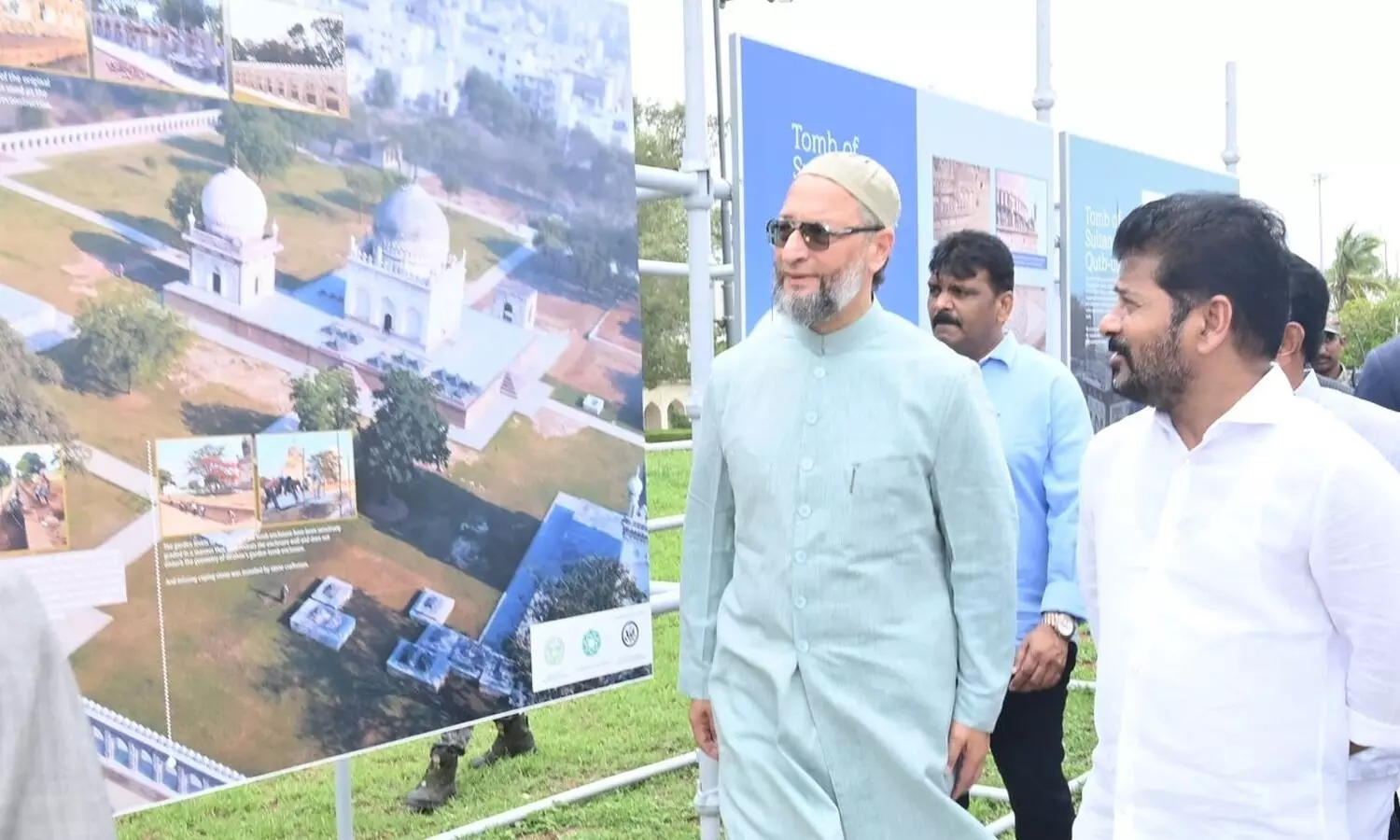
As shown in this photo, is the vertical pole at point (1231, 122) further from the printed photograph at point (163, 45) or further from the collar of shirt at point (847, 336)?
the printed photograph at point (163, 45)

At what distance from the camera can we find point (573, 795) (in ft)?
15.2

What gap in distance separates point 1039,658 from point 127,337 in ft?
7.24

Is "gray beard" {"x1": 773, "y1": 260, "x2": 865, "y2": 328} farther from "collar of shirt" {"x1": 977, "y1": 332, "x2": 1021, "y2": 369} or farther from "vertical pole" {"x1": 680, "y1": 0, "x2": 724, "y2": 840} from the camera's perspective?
"collar of shirt" {"x1": 977, "y1": 332, "x2": 1021, "y2": 369}

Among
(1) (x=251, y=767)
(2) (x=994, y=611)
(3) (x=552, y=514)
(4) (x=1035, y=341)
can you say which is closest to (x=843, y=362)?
(2) (x=994, y=611)

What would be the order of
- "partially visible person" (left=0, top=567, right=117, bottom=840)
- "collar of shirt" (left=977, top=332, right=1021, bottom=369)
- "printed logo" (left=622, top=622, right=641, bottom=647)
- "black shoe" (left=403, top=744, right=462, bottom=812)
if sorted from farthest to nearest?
"black shoe" (left=403, top=744, right=462, bottom=812), "collar of shirt" (left=977, top=332, right=1021, bottom=369), "printed logo" (left=622, top=622, right=641, bottom=647), "partially visible person" (left=0, top=567, right=117, bottom=840)

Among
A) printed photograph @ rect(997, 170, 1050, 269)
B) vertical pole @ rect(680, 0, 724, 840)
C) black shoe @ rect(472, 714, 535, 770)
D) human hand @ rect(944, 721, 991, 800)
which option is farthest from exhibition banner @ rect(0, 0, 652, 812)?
black shoe @ rect(472, 714, 535, 770)

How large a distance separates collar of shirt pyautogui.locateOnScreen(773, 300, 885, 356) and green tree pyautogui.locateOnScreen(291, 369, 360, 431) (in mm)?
914

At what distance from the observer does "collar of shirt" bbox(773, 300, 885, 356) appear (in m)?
2.49

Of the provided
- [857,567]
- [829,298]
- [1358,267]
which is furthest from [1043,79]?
[1358,267]

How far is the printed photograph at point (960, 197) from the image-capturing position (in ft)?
14.4

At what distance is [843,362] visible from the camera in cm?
247

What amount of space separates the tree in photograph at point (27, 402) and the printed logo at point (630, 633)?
146 centimetres

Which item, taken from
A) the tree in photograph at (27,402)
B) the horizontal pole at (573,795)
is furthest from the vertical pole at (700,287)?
the tree in photograph at (27,402)

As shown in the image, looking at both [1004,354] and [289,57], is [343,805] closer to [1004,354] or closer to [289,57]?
[289,57]
